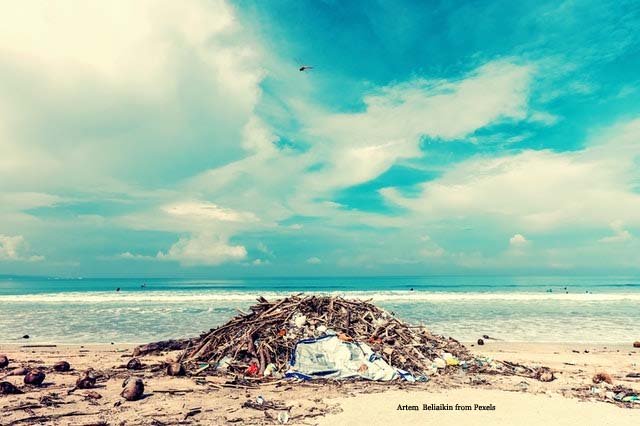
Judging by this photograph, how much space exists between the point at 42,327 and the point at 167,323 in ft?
20.7

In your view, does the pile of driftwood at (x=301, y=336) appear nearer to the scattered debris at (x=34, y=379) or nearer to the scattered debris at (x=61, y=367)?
the scattered debris at (x=61, y=367)

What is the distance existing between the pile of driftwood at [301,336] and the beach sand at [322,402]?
2.90 ft

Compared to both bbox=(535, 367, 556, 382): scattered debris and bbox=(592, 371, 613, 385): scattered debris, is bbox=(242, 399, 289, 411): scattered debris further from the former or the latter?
bbox=(592, 371, 613, 385): scattered debris

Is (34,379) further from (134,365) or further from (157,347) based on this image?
(157,347)

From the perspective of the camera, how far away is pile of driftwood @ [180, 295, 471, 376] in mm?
10586

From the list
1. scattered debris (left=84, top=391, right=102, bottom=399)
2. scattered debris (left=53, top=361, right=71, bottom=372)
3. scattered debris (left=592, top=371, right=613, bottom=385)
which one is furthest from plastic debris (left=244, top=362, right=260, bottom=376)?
scattered debris (left=592, top=371, right=613, bottom=385)

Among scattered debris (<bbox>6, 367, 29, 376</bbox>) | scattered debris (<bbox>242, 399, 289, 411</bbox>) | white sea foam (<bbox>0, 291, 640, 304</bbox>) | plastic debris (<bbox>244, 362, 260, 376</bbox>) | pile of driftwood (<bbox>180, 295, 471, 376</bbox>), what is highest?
pile of driftwood (<bbox>180, 295, 471, 376</bbox>)

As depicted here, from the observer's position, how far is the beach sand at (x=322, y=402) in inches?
289

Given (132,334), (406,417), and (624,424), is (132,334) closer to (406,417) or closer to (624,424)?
(406,417)

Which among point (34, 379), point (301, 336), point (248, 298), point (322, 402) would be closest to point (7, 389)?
point (34, 379)

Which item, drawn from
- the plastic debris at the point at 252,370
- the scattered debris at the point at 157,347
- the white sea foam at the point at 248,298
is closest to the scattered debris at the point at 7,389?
the plastic debris at the point at 252,370

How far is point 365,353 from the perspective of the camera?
10.4 metres

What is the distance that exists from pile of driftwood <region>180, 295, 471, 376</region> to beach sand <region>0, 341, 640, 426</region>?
0.88 m

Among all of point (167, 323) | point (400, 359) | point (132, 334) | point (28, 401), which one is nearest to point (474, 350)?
point (400, 359)
